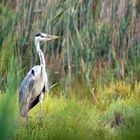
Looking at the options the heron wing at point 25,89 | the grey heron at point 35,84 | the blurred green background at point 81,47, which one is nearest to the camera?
the heron wing at point 25,89

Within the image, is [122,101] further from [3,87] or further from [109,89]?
[3,87]

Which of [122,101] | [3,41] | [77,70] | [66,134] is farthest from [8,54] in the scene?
[66,134]

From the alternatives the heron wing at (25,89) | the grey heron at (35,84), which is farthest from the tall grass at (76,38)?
the heron wing at (25,89)

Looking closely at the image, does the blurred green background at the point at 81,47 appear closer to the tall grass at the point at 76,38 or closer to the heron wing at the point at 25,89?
the tall grass at the point at 76,38

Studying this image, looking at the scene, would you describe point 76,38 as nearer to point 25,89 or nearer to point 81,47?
point 81,47

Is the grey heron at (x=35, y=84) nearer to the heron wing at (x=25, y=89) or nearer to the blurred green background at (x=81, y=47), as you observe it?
the heron wing at (x=25, y=89)

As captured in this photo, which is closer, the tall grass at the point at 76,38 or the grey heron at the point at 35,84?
the grey heron at the point at 35,84

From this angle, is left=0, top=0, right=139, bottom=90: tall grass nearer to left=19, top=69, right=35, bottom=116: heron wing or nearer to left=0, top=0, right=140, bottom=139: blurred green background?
left=0, top=0, right=140, bottom=139: blurred green background

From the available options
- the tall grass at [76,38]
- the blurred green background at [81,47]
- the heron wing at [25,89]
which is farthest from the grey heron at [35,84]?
the tall grass at [76,38]

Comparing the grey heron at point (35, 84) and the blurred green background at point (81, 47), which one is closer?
the grey heron at point (35, 84)

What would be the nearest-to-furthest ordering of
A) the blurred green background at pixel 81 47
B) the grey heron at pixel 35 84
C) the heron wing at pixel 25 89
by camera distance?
1. the heron wing at pixel 25 89
2. the grey heron at pixel 35 84
3. the blurred green background at pixel 81 47

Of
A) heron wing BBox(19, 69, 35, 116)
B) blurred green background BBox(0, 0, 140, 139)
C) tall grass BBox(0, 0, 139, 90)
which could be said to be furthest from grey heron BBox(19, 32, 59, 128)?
tall grass BBox(0, 0, 139, 90)

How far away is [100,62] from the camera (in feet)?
32.9

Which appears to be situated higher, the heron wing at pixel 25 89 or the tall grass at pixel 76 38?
the tall grass at pixel 76 38
